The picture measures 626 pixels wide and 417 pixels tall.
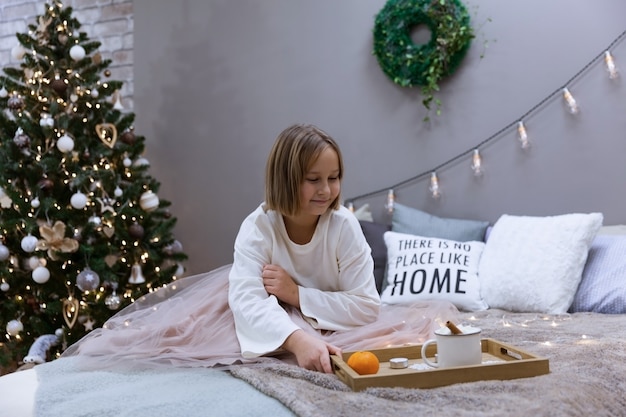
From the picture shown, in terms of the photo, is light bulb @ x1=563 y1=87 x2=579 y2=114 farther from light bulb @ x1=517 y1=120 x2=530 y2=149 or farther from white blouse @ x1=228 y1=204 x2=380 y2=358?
white blouse @ x1=228 y1=204 x2=380 y2=358

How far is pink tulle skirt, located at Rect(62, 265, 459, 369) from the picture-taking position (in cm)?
155

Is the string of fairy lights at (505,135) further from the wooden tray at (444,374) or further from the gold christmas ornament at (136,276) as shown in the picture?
the wooden tray at (444,374)

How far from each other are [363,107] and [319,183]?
1506 millimetres

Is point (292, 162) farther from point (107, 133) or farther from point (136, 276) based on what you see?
point (107, 133)

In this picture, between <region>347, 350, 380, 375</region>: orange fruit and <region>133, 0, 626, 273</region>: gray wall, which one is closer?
<region>347, 350, 380, 375</region>: orange fruit

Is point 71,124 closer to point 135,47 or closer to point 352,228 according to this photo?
point 135,47

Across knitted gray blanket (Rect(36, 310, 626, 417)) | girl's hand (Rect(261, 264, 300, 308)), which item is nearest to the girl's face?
girl's hand (Rect(261, 264, 300, 308))

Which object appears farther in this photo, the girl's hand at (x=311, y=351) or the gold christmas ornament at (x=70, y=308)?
the gold christmas ornament at (x=70, y=308)

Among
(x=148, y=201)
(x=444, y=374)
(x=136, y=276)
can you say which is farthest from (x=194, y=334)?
(x=148, y=201)

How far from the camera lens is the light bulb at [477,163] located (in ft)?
9.48

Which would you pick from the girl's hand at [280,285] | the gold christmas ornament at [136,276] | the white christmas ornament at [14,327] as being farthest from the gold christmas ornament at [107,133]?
the girl's hand at [280,285]

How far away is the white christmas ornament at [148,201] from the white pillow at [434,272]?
3.47ft

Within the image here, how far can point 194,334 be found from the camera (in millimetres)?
1684

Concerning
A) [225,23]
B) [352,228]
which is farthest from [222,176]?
[352,228]
